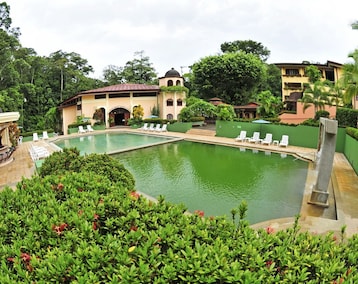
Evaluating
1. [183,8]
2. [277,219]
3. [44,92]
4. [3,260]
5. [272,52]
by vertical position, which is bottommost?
[277,219]

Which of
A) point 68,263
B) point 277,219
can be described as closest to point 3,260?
point 68,263

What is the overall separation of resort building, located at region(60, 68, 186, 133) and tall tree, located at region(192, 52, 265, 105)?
17.9ft

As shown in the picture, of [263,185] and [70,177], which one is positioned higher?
[70,177]

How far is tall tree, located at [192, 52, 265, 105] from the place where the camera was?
121ft

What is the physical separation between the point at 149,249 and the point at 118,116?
33.8 m

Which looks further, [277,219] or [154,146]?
[154,146]

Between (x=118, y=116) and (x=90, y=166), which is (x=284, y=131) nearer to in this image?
(x=90, y=166)

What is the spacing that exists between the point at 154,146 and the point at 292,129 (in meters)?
9.21

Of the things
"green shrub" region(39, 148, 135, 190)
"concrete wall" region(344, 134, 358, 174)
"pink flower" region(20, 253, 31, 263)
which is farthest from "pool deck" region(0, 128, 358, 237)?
"pink flower" region(20, 253, 31, 263)

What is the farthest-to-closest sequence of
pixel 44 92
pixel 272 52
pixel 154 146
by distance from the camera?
1. pixel 272 52
2. pixel 44 92
3. pixel 154 146

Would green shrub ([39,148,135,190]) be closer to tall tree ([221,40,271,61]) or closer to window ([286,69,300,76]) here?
window ([286,69,300,76])

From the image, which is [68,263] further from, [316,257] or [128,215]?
[316,257]

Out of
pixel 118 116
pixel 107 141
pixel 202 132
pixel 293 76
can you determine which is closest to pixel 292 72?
pixel 293 76

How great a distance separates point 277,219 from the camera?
7.87 meters
